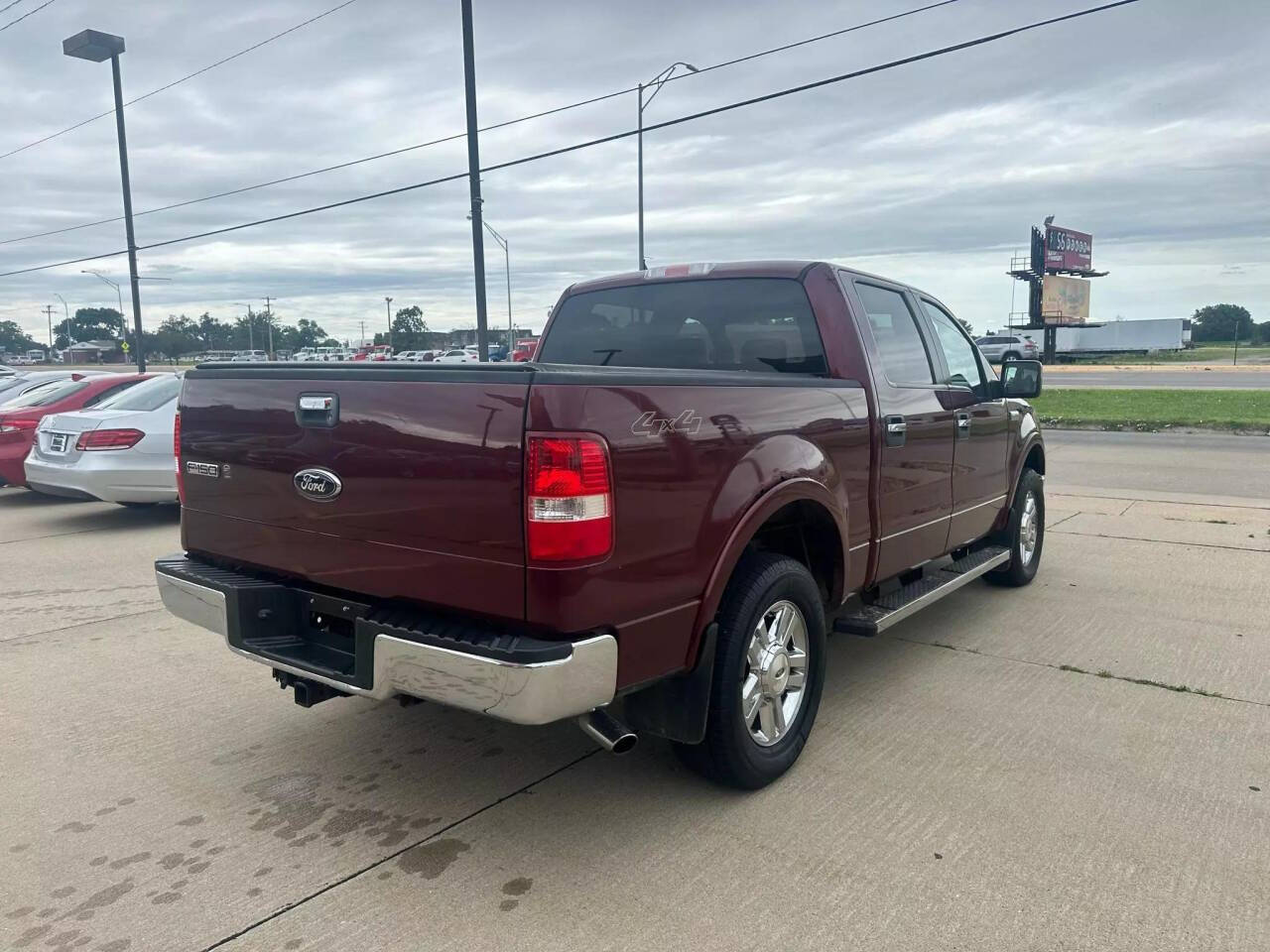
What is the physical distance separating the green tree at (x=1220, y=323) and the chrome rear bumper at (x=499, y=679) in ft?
389

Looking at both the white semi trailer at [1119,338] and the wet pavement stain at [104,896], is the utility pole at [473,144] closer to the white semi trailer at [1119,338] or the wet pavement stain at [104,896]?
the wet pavement stain at [104,896]

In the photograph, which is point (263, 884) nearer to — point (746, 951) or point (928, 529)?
point (746, 951)

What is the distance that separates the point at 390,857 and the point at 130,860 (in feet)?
2.71

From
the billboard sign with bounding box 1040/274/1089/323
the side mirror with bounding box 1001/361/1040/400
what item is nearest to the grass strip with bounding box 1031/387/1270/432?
the side mirror with bounding box 1001/361/1040/400

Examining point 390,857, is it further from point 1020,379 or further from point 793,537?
point 1020,379

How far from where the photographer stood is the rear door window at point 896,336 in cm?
451

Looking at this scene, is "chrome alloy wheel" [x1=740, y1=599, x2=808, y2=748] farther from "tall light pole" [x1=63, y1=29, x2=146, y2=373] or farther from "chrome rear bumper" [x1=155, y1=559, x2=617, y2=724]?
"tall light pole" [x1=63, y1=29, x2=146, y2=373]

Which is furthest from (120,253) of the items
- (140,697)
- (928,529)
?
(928,529)

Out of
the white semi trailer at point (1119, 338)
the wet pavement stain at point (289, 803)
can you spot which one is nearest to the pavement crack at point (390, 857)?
Answer: the wet pavement stain at point (289, 803)

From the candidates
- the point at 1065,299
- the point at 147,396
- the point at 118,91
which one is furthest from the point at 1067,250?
the point at 147,396

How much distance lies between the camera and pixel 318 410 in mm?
Answer: 3170

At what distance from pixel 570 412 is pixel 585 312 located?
2.32 m

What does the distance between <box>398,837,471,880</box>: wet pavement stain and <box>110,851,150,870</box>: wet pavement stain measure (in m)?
0.82

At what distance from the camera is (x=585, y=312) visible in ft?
16.1
